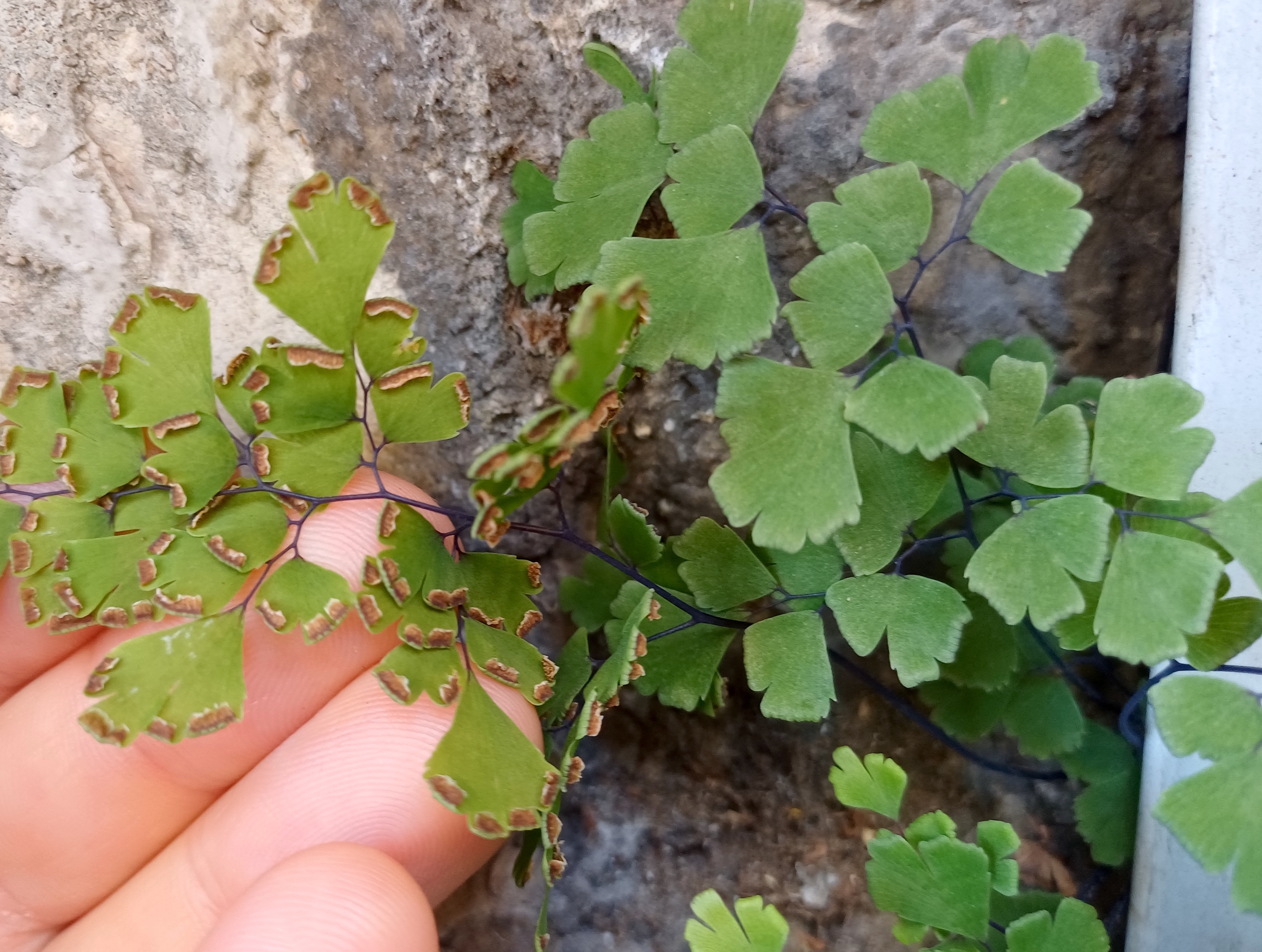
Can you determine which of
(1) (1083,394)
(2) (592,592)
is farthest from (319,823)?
(1) (1083,394)

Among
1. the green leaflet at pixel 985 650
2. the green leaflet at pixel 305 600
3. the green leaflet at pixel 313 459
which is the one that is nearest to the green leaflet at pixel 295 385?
the green leaflet at pixel 313 459

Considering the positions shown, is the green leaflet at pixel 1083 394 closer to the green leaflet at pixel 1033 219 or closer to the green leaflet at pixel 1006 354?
the green leaflet at pixel 1006 354

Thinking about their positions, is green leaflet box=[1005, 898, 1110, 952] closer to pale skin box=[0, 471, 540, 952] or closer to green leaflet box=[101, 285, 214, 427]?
pale skin box=[0, 471, 540, 952]

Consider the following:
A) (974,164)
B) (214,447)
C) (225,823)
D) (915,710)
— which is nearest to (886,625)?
(915,710)

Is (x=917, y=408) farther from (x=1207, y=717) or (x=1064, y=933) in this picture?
(x=1064, y=933)

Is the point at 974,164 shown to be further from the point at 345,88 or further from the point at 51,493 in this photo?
the point at 51,493

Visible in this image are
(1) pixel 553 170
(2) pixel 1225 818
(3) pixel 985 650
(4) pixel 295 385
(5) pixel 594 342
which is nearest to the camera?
(5) pixel 594 342
